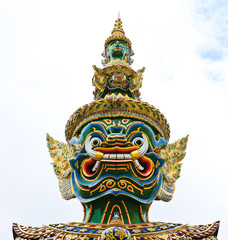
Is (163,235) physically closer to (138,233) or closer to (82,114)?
(138,233)

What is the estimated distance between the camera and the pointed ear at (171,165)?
8367 mm

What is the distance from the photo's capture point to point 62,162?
345 inches

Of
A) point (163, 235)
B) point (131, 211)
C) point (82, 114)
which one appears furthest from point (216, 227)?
point (82, 114)

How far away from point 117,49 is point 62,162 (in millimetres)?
2975

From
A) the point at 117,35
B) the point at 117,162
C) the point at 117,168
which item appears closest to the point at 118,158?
the point at 117,162

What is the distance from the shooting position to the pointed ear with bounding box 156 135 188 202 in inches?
329

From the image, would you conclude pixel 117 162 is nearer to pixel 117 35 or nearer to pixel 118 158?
pixel 118 158

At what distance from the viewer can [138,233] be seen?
23.6 feet

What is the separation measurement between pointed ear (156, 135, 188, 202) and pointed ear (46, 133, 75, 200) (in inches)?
69.5

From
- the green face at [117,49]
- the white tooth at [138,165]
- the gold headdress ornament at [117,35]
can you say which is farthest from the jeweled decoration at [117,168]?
the gold headdress ornament at [117,35]

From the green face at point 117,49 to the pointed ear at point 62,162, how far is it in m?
2.45

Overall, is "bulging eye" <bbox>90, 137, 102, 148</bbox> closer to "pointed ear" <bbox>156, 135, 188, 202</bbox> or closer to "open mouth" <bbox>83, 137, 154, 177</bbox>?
"open mouth" <bbox>83, 137, 154, 177</bbox>

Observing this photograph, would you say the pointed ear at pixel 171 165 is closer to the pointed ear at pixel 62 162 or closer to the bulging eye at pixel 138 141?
the bulging eye at pixel 138 141

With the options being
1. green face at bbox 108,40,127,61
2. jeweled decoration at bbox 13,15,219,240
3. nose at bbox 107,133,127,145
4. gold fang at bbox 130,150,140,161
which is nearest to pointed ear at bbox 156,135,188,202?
jeweled decoration at bbox 13,15,219,240
